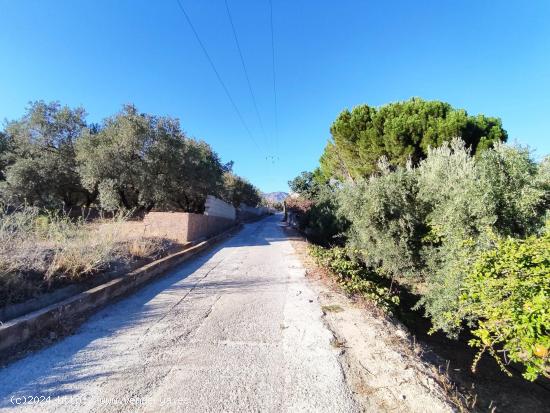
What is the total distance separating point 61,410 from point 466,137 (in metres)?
15.5

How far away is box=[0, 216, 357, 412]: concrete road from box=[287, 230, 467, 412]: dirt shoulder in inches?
7.2

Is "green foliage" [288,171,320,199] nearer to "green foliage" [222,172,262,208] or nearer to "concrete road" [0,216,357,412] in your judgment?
"green foliage" [222,172,262,208]

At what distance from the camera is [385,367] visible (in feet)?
10.5

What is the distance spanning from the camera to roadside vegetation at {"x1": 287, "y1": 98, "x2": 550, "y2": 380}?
8.68 ft

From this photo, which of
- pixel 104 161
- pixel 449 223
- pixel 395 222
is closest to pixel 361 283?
pixel 395 222

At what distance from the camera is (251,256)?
11.0 m

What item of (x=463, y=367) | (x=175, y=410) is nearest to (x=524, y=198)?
(x=463, y=367)

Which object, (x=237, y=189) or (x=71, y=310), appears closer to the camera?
(x=71, y=310)

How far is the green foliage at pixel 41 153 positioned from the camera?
61.9 ft

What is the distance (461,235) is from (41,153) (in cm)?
2360

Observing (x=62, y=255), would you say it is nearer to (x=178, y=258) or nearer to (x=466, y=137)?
(x=178, y=258)

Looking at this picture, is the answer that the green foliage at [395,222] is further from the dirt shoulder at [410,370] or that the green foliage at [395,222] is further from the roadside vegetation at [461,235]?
the dirt shoulder at [410,370]

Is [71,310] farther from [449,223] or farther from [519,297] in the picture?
[449,223]

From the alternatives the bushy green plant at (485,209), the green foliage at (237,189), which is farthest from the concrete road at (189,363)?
the green foliage at (237,189)
